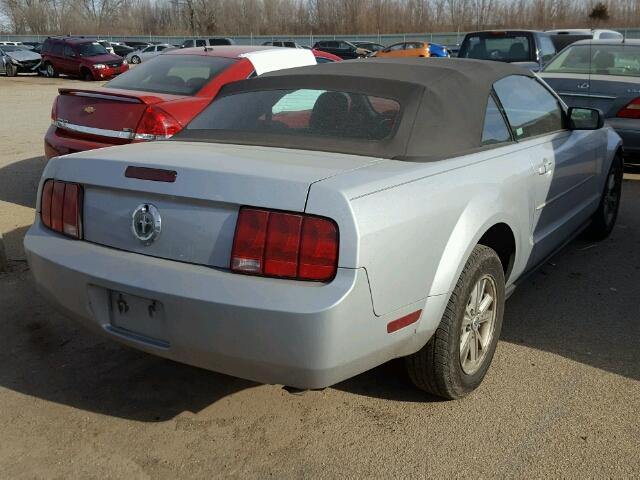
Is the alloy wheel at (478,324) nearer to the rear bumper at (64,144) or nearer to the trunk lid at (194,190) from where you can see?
the trunk lid at (194,190)

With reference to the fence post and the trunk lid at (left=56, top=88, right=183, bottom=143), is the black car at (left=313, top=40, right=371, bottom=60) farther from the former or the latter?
the fence post

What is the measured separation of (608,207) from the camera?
546cm

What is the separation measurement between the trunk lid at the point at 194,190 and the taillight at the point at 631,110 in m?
5.12

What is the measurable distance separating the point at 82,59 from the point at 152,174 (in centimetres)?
2715

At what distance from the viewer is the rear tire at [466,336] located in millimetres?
2877

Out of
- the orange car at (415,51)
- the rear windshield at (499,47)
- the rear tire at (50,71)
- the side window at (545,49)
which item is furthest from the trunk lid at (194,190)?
the rear tire at (50,71)

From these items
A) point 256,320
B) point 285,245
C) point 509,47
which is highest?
point 509,47

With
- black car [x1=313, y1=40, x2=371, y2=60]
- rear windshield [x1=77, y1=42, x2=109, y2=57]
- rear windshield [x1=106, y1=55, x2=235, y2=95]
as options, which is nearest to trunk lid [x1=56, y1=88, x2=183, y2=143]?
rear windshield [x1=106, y1=55, x2=235, y2=95]

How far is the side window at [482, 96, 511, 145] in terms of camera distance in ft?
11.2

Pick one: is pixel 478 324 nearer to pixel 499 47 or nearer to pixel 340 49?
pixel 499 47

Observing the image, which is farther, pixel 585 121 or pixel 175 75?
pixel 175 75

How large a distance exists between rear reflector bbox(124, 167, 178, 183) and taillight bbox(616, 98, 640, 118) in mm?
5773

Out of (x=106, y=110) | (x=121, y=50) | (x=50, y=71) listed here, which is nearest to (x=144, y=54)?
(x=121, y=50)

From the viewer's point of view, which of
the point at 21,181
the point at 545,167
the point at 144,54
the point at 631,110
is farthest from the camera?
the point at 144,54
